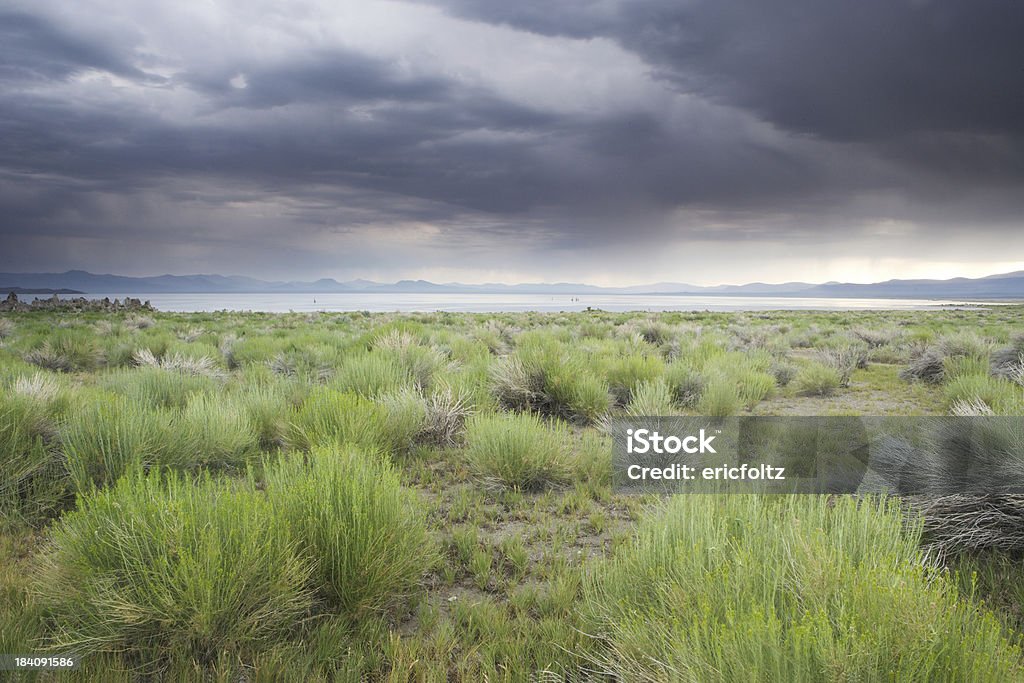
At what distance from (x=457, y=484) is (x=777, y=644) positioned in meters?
3.35

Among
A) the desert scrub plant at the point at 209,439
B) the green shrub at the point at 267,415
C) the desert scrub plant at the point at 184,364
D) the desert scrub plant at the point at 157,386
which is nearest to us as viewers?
the desert scrub plant at the point at 209,439

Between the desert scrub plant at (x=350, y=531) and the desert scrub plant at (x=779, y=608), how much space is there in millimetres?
987

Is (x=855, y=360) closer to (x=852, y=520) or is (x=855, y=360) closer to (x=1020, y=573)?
(x=1020, y=573)

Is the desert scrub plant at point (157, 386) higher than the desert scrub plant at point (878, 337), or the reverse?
the desert scrub plant at point (878, 337)

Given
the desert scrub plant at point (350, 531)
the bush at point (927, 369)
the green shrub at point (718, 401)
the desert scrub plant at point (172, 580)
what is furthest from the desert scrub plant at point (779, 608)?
the bush at point (927, 369)

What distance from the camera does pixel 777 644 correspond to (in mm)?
1479

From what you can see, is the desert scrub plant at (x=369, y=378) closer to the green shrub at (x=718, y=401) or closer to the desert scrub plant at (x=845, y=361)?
the green shrub at (x=718, y=401)

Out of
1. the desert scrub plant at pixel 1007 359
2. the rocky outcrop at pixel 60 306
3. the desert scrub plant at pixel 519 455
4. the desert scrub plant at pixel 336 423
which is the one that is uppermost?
the rocky outcrop at pixel 60 306

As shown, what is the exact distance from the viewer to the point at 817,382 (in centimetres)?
859

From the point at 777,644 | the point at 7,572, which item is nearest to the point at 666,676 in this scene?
the point at 777,644

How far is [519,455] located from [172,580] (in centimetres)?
281

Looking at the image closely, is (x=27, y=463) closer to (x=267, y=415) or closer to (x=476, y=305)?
(x=267, y=415)

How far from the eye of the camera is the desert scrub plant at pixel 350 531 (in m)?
2.55

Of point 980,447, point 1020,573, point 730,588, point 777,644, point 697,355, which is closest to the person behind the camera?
point 777,644
